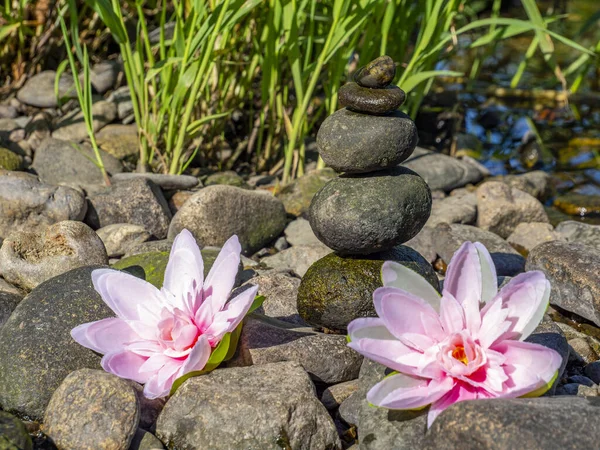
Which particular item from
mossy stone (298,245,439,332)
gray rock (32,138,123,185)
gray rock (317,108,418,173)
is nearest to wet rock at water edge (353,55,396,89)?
gray rock (317,108,418,173)

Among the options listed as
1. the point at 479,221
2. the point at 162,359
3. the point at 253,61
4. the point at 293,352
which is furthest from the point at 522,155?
the point at 162,359

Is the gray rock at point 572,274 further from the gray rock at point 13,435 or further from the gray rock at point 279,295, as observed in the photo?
the gray rock at point 13,435

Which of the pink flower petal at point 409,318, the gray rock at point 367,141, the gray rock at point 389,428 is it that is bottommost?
the gray rock at point 389,428

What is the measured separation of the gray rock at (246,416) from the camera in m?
1.96

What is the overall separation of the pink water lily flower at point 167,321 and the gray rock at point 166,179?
1.68 m

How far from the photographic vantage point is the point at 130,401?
2008mm

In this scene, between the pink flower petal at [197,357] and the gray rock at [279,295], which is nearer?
the pink flower petal at [197,357]

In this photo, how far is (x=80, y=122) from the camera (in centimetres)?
467

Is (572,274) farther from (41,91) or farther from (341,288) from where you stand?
(41,91)

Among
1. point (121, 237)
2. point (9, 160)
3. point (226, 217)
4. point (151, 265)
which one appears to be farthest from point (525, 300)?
point (9, 160)

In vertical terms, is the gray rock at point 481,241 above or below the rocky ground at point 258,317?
below

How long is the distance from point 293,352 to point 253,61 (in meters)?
2.32

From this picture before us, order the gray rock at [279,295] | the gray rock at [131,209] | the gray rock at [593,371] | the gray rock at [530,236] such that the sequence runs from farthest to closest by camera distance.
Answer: the gray rock at [530,236], the gray rock at [131,209], the gray rock at [279,295], the gray rock at [593,371]

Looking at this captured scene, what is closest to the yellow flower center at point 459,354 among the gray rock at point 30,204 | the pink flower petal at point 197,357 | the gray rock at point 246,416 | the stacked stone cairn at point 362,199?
the gray rock at point 246,416
